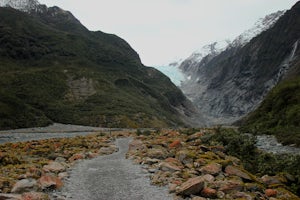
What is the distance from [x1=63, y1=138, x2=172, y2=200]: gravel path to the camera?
Result: 1839 centimetres

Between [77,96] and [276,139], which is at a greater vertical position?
[77,96]

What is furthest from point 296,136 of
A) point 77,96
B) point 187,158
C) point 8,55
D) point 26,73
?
point 8,55

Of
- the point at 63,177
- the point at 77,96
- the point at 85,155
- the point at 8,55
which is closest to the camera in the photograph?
the point at 63,177

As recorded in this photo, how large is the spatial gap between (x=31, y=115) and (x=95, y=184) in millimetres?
107925

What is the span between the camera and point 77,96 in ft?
520

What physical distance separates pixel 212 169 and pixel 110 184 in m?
5.94

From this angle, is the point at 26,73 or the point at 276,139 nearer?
the point at 276,139

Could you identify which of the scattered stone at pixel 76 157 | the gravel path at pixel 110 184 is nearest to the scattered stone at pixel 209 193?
the gravel path at pixel 110 184

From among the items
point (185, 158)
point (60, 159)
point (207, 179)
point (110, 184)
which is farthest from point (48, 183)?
point (60, 159)

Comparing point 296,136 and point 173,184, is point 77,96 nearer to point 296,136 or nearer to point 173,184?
point 296,136

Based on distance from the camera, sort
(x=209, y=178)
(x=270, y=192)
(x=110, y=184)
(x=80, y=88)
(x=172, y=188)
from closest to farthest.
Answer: (x=172, y=188)
(x=270, y=192)
(x=209, y=178)
(x=110, y=184)
(x=80, y=88)

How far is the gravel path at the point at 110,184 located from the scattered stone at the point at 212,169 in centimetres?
336

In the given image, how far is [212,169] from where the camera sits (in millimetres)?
21984

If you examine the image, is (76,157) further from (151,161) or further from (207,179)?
(207,179)
